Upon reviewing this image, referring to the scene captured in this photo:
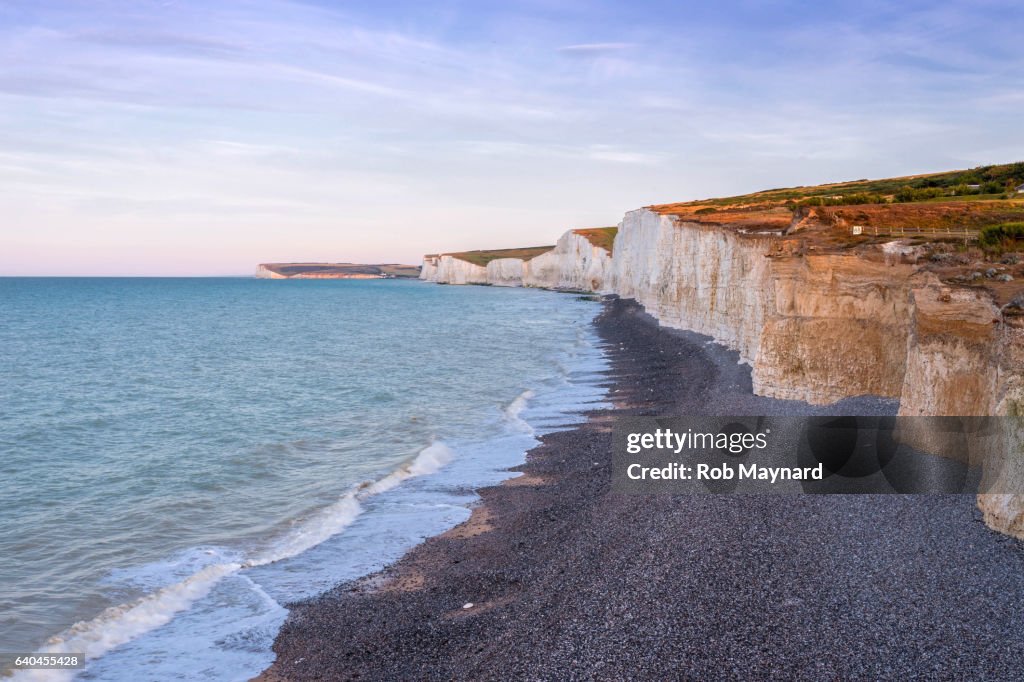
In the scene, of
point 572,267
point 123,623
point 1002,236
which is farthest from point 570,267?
point 123,623

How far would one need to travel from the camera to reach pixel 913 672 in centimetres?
849

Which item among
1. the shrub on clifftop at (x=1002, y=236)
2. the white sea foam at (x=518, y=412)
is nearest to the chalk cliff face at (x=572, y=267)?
the white sea foam at (x=518, y=412)

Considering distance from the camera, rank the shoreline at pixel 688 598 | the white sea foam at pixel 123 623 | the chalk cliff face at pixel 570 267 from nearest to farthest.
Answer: the shoreline at pixel 688 598, the white sea foam at pixel 123 623, the chalk cliff face at pixel 570 267

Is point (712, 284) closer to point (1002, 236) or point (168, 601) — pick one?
point (1002, 236)

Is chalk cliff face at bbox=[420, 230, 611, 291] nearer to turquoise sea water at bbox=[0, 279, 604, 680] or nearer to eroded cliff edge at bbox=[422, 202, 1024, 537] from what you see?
eroded cliff edge at bbox=[422, 202, 1024, 537]

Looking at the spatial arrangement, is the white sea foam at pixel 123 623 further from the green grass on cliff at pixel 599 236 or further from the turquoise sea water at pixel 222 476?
the green grass on cliff at pixel 599 236

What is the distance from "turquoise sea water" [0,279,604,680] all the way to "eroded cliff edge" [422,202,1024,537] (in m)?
8.25

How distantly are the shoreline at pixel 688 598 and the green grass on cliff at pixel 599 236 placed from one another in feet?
424

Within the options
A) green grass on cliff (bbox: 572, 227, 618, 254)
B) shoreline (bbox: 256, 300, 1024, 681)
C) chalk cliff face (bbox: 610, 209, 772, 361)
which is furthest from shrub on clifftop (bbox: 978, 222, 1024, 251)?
green grass on cliff (bbox: 572, 227, 618, 254)

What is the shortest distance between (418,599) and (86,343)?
177ft

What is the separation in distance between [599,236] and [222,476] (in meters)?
134

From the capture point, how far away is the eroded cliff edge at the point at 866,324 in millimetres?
12843

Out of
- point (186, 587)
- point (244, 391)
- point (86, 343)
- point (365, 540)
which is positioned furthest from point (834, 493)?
point (86, 343)

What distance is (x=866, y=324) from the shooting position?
2144 centimetres
